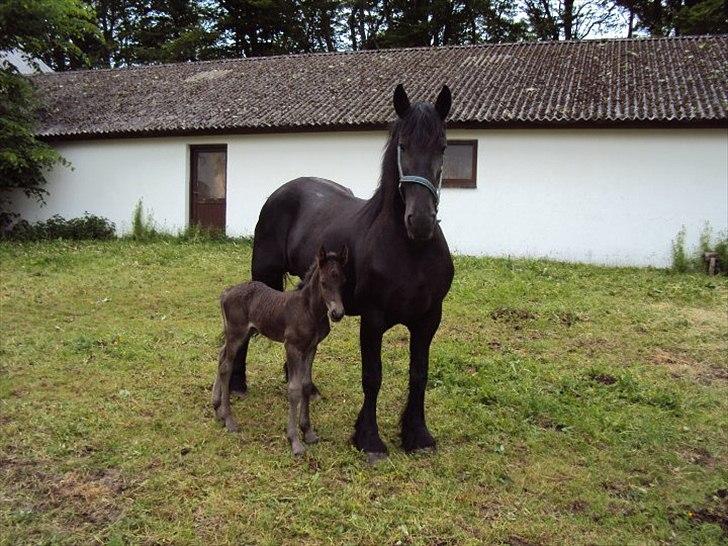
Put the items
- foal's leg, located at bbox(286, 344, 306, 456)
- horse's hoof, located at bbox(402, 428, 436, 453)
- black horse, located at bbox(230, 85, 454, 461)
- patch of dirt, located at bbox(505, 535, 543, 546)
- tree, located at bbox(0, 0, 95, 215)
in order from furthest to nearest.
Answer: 1. tree, located at bbox(0, 0, 95, 215)
2. horse's hoof, located at bbox(402, 428, 436, 453)
3. foal's leg, located at bbox(286, 344, 306, 456)
4. black horse, located at bbox(230, 85, 454, 461)
5. patch of dirt, located at bbox(505, 535, 543, 546)

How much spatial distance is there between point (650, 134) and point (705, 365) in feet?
24.6

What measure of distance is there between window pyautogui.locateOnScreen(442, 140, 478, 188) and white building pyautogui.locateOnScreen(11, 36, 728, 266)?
0.04 metres

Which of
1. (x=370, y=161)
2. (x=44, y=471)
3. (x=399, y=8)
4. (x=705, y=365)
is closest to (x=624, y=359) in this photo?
(x=705, y=365)

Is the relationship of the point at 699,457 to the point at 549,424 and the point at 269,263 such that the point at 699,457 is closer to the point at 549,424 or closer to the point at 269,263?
the point at 549,424

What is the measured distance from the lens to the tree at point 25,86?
14.2 metres

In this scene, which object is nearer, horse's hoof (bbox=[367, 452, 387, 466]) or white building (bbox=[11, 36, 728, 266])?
horse's hoof (bbox=[367, 452, 387, 466])

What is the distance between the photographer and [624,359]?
20.9 ft

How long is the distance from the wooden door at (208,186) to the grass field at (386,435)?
305 inches

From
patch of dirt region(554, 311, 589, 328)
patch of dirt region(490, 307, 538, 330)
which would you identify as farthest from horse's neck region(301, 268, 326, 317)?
patch of dirt region(554, 311, 589, 328)

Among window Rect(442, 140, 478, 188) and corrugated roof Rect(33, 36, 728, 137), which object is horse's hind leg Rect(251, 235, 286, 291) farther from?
window Rect(442, 140, 478, 188)

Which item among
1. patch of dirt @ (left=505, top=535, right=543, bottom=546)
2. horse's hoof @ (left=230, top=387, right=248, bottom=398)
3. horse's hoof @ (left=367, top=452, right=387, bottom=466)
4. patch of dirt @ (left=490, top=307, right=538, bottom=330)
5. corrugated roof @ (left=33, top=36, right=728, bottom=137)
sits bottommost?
patch of dirt @ (left=505, top=535, right=543, bottom=546)

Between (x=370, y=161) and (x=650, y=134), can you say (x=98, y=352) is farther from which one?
(x=650, y=134)

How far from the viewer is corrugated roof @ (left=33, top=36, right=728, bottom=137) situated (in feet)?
41.7

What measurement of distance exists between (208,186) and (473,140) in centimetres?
722
